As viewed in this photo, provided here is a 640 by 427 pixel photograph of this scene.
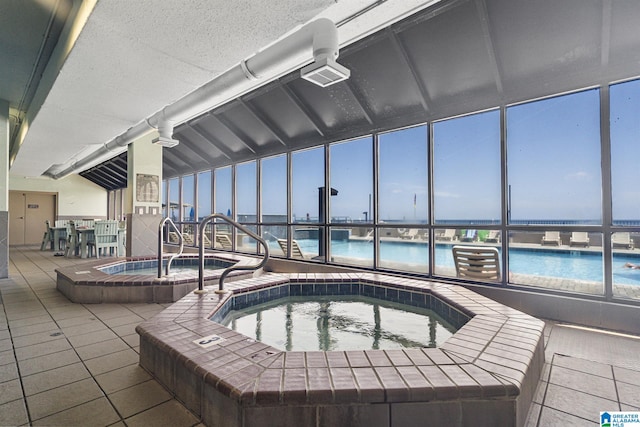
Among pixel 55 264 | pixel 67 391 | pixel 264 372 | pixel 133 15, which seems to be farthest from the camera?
pixel 55 264

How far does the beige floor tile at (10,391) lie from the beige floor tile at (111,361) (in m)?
0.34

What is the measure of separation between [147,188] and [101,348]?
16.5 feet

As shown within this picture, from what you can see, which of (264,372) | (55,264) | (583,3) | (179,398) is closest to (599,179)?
(583,3)

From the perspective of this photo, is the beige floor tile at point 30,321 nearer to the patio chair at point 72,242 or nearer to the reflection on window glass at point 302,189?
the reflection on window glass at point 302,189

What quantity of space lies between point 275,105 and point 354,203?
5.83 metres

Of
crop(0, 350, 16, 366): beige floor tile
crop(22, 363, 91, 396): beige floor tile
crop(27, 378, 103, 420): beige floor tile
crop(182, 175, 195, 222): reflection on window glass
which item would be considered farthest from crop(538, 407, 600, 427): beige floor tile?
crop(182, 175, 195, 222): reflection on window glass

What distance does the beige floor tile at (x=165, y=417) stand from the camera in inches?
57.2

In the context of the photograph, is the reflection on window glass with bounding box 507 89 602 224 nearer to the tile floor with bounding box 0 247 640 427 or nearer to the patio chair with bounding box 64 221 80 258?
the tile floor with bounding box 0 247 640 427

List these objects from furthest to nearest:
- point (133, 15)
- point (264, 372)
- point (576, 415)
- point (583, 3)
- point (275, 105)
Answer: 1. point (275, 105)
2. point (583, 3)
3. point (133, 15)
4. point (576, 415)
5. point (264, 372)

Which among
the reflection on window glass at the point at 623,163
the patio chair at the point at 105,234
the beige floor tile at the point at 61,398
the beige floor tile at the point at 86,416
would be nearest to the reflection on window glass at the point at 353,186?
the reflection on window glass at the point at 623,163

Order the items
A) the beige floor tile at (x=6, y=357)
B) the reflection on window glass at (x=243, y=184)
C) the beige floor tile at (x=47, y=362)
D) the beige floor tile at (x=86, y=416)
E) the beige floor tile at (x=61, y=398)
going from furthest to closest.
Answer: the reflection on window glass at (x=243, y=184), the beige floor tile at (x=6, y=357), the beige floor tile at (x=47, y=362), the beige floor tile at (x=61, y=398), the beige floor tile at (x=86, y=416)

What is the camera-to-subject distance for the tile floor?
153 cm

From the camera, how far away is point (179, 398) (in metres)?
1.63

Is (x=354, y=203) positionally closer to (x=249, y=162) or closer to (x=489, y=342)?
(x=249, y=162)
